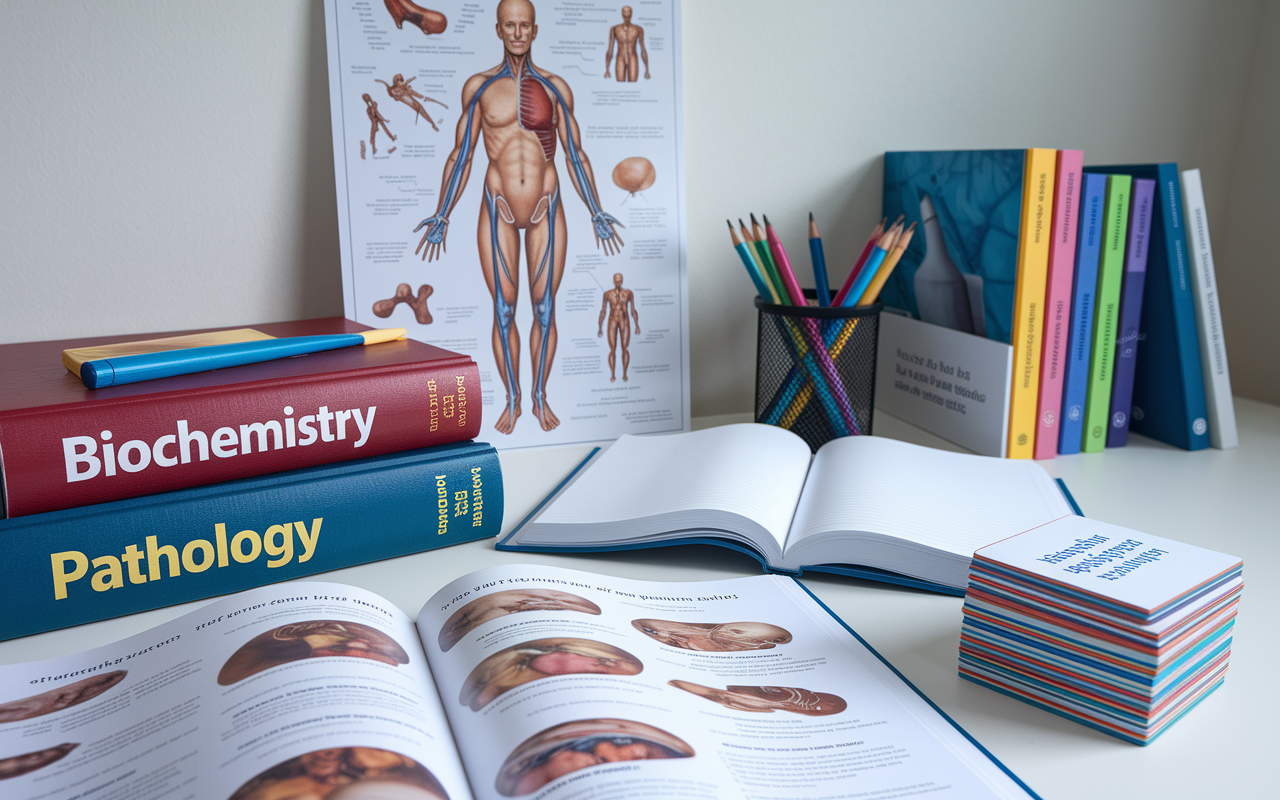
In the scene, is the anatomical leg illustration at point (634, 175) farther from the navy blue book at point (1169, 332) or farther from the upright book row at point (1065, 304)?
the navy blue book at point (1169, 332)

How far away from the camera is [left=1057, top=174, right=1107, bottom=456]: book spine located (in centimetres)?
85

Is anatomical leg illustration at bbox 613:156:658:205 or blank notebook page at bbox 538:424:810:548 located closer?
blank notebook page at bbox 538:424:810:548

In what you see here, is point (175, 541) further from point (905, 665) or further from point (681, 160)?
point (681, 160)

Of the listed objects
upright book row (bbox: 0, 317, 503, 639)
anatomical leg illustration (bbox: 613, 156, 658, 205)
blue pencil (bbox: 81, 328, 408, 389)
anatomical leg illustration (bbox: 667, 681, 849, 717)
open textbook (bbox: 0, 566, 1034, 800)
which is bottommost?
anatomical leg illustration (bbox: 667, 681, 849, 717)

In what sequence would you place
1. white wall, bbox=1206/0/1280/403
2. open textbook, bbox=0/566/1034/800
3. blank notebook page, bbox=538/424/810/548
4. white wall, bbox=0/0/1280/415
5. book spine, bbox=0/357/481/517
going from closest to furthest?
open textbook, bbox=0/566/1034/800, book spine, bbox=0/357/481/517, blank notebook page, bbox=538/424/810/548, white wall, bbox=0/0/1280/415, white wall, bbox=1206/0/1280/403

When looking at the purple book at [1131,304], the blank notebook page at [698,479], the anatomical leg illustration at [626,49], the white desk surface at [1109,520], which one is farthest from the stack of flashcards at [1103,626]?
the anatomical leg illustration at [626,49]

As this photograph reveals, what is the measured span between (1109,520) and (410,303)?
651mm

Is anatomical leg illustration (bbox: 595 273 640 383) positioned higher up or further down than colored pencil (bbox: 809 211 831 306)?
further down

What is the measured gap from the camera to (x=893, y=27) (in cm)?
100

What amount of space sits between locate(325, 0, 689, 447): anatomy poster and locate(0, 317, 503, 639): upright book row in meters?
0.19

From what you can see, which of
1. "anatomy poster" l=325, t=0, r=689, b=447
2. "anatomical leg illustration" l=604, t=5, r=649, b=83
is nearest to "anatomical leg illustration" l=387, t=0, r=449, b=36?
"anatomy poster" l=325, t=0, r=689, b=447

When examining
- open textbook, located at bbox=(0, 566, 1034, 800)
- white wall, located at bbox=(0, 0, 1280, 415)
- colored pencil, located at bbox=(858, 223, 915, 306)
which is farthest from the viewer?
colored pencil, located at bbox=(858, 223, 915, 306)

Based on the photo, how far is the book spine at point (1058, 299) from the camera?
2.72 ft

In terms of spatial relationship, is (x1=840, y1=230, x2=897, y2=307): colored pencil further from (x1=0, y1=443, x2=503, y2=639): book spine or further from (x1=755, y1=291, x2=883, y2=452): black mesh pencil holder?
(x1=0, y1=443, x2=503, y2=639): book spine
